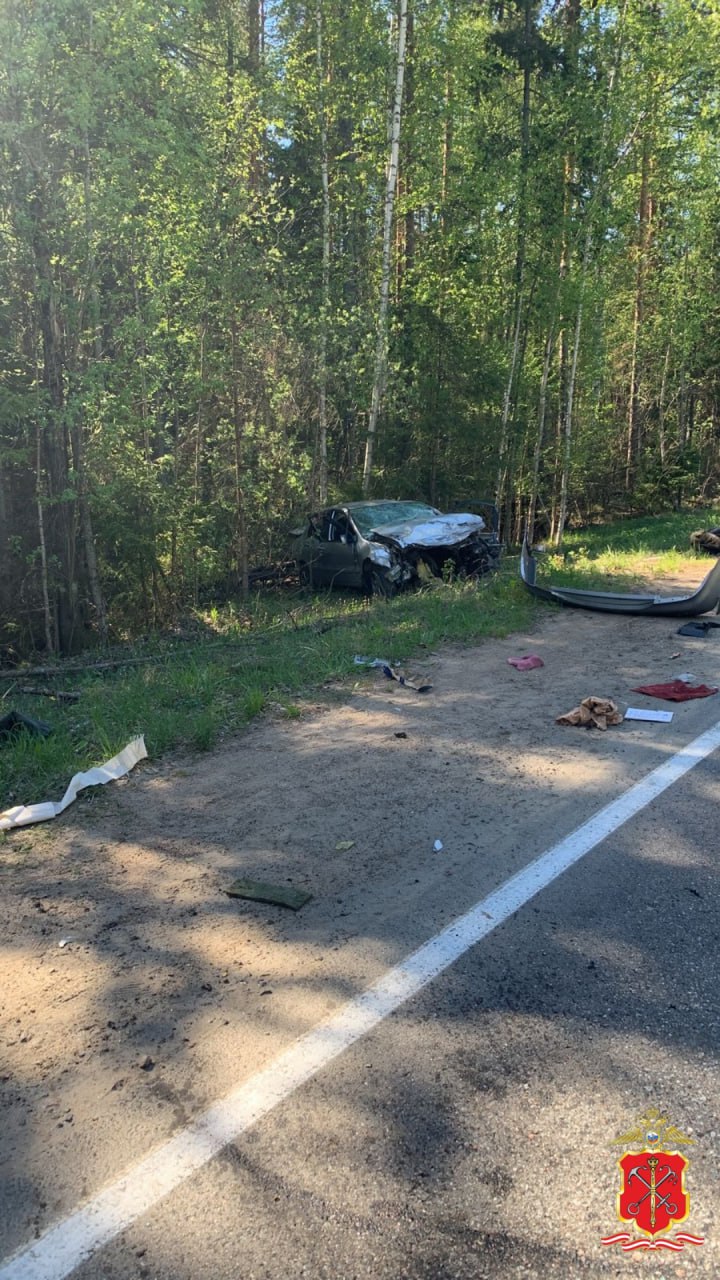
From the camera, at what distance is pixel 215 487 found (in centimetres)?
1456

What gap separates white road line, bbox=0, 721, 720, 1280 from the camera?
7.04ft

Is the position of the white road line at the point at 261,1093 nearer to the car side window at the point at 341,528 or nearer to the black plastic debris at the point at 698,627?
the black plastic debris at the point at 698,627

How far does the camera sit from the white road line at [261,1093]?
215cm

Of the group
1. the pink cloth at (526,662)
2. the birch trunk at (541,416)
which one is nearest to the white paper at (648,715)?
the pink cloth at (526,662)

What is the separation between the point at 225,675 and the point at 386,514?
705cm

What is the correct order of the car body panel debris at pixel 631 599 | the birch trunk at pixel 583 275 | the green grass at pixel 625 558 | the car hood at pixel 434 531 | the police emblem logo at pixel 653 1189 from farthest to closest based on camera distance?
1. the birch trunk at pixel 583 275
2. the car hood at pixel 434 531
3. the green grass at pixel 625 558
4. the car body panel debris at pixel 631 599
5. the police emblem logo at pixel 653 1189

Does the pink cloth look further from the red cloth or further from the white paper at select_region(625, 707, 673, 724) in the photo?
the white paper at select_region(625, 707, 673, 724)

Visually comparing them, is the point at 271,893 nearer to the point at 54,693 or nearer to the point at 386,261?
the point at 54,693

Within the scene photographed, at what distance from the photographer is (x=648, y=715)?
6.10 m

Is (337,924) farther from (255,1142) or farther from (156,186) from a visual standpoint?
(156,186)

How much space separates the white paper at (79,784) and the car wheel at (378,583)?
288 inches

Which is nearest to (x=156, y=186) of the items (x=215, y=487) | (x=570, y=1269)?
(x=215, y=487)

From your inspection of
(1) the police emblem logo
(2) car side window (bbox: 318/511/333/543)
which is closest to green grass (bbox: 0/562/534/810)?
(2) car side window (bbox: 318/511/333/543)

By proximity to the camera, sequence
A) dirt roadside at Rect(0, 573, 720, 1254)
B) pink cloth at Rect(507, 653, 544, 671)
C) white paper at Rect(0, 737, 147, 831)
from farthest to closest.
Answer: pink cloth at Rect(507, 653, 544, 671)
white paper at Rect(0, 737, 147, 831)
dirt roadside at Rect(0, 573, 720, 1254)
